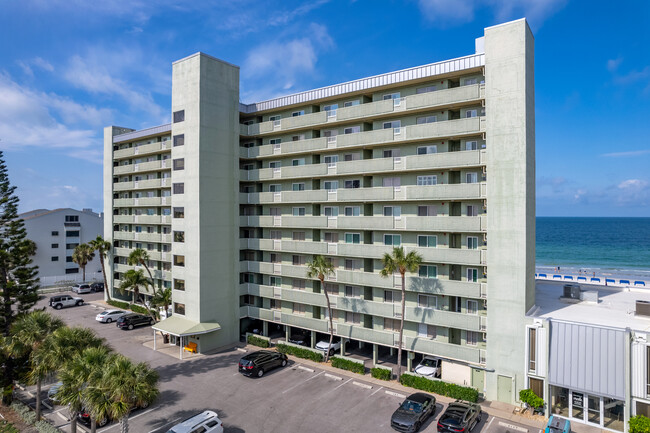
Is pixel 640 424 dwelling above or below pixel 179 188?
below

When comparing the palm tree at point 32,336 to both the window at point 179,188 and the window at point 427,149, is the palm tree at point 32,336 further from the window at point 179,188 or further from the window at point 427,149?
the window at point 427,149

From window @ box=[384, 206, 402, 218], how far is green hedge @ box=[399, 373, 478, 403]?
12804 millimetres

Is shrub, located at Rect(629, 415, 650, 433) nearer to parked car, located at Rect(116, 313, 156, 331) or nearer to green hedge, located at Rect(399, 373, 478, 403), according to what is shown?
green hedge, located at Rect(399, 373, 478, 403)

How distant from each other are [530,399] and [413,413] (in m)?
7.82

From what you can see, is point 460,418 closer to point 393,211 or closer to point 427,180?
point 393,211

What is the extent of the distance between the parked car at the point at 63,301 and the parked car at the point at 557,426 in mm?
60046

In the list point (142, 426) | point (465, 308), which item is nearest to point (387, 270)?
point (465, 308)

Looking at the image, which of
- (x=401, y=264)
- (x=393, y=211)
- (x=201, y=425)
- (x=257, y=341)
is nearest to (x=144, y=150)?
(x=257, y=341)

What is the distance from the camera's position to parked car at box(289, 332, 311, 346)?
1401 inches

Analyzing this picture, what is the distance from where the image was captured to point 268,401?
25344 millimetres

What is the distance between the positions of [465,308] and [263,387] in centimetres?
1678

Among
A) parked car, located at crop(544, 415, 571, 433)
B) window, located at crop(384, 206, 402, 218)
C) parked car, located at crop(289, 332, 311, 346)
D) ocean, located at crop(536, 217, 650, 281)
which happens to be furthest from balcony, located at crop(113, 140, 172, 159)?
ocean, located at crop(536, 217, 650, 281)

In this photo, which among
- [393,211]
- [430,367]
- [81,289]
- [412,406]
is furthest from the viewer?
[81,289]

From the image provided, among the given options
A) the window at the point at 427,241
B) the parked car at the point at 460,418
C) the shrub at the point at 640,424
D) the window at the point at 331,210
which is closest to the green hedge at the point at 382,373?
the parked car at the point at 460,418
